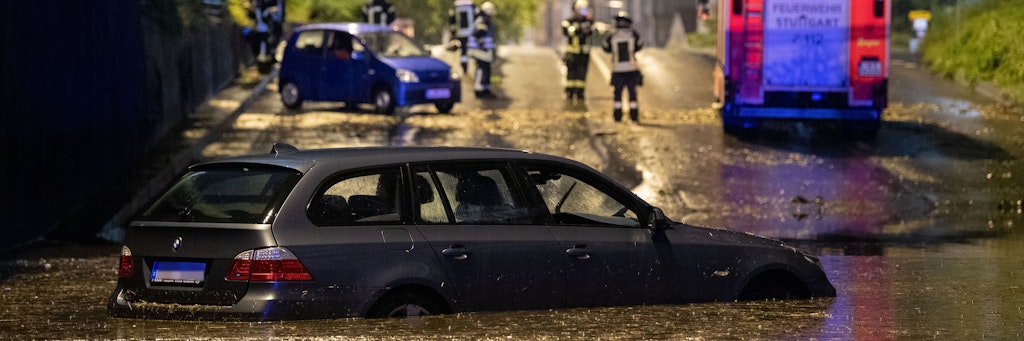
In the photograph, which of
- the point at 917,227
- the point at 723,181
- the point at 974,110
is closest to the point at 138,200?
the point at 723,181

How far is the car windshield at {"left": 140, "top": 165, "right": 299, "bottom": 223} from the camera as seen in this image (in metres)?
7.80

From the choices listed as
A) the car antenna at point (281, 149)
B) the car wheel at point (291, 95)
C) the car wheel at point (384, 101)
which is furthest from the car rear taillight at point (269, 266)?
the car wheel at point (291, 95)

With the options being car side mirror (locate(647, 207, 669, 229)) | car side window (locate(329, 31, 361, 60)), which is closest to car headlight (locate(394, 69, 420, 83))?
car side window (locate(329, 31, 361, 60))

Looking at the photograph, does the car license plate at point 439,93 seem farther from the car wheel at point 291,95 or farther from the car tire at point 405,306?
the car tire at point 405,306

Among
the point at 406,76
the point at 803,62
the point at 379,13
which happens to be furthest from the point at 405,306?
the point at 379,13

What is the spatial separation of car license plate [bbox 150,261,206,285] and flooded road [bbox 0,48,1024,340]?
21cm

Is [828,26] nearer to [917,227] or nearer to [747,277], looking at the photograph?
[917,227]

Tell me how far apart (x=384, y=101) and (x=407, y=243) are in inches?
686

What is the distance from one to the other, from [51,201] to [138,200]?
1796 mm

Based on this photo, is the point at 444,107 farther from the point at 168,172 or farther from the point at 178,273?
the point at 178,273

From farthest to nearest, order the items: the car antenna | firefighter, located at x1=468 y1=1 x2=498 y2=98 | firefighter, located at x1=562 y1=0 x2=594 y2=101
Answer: firefighter, located at x1=468 y1=1 x2=498 y2=98
firefighter, located at x1=562 y1=0 x2=594 y2=101
the car antenna

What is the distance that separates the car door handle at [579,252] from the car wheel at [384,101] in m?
16.7

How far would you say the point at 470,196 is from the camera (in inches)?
329

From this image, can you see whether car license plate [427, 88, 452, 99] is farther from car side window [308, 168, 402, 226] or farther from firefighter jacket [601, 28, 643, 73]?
car side window [308, 168, 402, 226]
